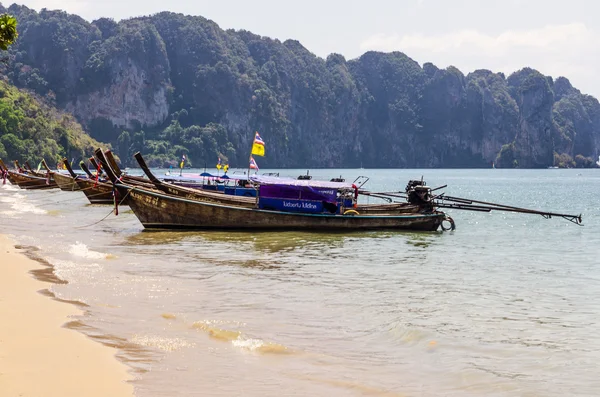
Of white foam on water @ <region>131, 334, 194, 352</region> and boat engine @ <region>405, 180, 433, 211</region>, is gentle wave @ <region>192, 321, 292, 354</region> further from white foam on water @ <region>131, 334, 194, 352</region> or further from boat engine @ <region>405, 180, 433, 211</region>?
boat engine @ <region>405, 180, 433, 211</region>

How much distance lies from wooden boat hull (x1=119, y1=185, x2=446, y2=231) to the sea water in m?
1.86

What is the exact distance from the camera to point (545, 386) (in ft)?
28.9

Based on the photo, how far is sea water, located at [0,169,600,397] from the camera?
345 inches

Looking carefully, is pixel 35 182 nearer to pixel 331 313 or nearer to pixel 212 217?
pixel 212 217

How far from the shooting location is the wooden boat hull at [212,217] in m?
27.2

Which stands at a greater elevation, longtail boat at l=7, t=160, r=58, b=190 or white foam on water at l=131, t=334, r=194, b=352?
longtail boat at l=7, t=160, r=58, b=190

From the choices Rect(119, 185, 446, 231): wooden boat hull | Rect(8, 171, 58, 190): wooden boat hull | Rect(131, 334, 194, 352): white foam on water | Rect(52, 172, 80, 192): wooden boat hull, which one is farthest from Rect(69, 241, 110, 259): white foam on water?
Rect(8, 171, 58, 190): wooden boat hull

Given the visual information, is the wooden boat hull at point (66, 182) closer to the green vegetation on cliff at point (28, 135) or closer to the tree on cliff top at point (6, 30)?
the tree on cliff top at point (6, 30)

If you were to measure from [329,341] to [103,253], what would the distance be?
11604 mm

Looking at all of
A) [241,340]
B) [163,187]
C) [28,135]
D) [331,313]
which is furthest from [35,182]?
[28,135]

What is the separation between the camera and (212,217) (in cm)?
2753

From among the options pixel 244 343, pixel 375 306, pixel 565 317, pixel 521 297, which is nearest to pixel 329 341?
pixel 244 343

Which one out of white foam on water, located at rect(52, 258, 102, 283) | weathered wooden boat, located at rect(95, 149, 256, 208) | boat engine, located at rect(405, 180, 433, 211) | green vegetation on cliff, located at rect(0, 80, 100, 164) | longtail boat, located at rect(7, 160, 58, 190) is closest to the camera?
white foam on water, located at rect(52, 258, 102, 283)

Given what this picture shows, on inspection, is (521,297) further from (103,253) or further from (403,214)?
(403,214)
